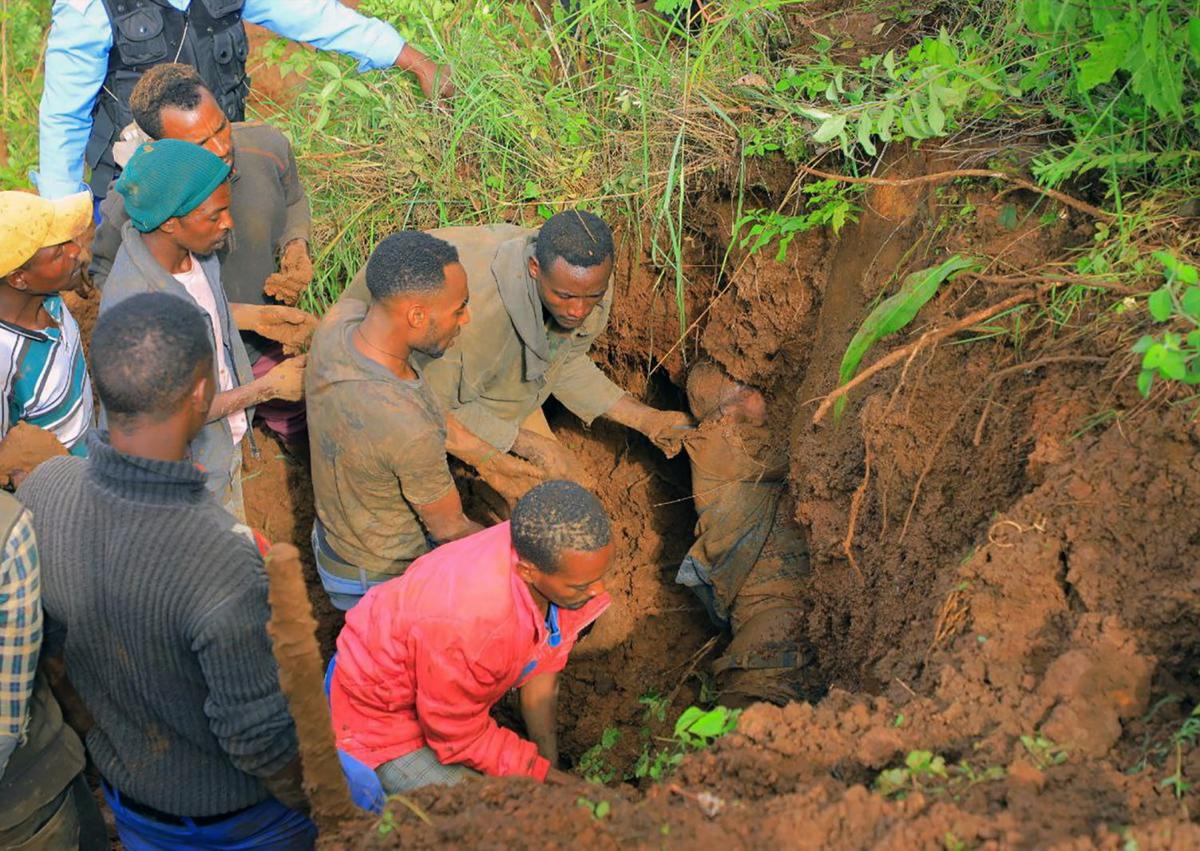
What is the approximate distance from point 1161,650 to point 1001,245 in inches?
53.0

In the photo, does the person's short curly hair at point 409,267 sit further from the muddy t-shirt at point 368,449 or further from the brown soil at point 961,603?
the brown soil at point 961,603

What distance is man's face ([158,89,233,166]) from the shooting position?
11.8 feet

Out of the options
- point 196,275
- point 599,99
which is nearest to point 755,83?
point 599,99

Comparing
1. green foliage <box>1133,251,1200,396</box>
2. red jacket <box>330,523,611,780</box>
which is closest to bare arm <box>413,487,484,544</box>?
red jacket <box>330,523,611,780</box>

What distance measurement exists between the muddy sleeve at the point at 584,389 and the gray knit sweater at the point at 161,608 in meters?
2.06

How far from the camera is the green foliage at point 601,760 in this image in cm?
395

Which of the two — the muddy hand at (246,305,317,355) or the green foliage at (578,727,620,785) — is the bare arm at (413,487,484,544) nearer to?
the muddy hand at (246,305,317,355)

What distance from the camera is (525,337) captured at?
3693 millimetres

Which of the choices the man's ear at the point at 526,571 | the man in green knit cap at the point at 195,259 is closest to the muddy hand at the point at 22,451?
the man in green knit cap at the point at 195,259

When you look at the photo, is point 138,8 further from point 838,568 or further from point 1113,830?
point 1113,830

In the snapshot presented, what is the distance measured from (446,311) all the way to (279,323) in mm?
1094

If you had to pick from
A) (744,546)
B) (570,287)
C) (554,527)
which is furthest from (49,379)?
(744,546)

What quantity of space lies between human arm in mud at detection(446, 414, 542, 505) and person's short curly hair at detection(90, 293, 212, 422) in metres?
1.51

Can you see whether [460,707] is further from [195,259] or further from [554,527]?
[195,259]
